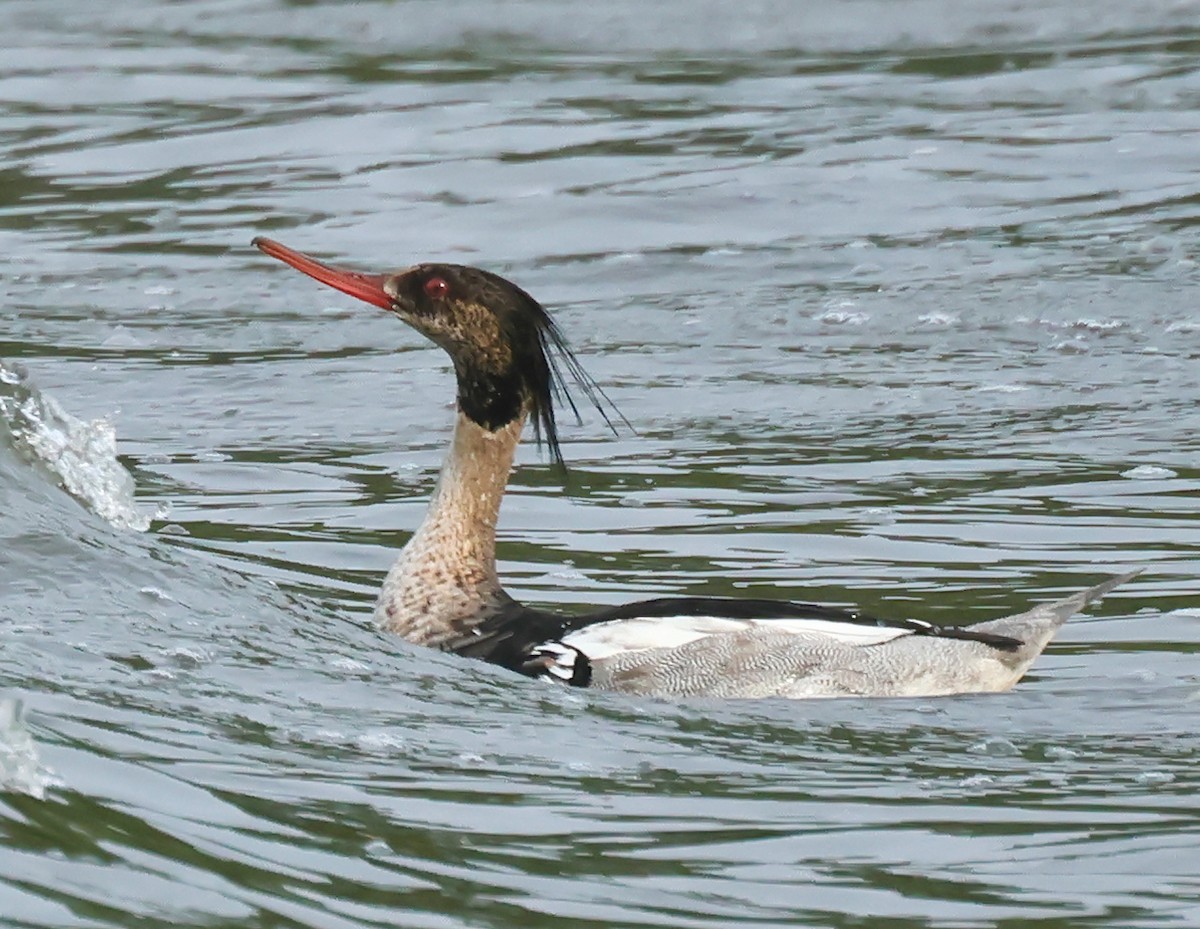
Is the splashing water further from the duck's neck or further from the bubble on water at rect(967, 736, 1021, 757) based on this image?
the bubble on water at rect(967, 736, 1021, 757)

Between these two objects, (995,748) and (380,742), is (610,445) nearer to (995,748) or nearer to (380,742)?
(995,748)

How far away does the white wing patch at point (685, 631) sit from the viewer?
7.20 m

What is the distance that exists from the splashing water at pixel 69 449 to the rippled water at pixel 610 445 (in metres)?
0.02

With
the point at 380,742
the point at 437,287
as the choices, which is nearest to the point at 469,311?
the point at 437,287

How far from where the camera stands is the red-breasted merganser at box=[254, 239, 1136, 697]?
284 inches

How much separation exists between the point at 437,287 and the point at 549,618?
3.79 ft

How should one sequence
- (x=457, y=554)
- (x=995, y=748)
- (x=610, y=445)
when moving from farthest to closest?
(x=610, y=445), (x=457, y=554), (x=995, y=748)

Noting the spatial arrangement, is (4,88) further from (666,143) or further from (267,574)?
(267,574)

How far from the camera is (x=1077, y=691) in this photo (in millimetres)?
7320

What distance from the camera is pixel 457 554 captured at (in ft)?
26.3

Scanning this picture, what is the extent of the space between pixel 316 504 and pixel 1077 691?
3200 mm

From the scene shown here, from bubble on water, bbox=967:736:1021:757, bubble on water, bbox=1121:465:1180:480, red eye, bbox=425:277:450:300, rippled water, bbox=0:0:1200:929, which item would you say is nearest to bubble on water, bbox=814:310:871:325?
rippled water, bbox=0:0:1200:929

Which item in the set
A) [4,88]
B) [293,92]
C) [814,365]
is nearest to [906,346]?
[814,365]

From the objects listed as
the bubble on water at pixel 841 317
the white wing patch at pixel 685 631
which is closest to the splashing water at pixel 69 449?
the white wing patch at pixel 685 631
